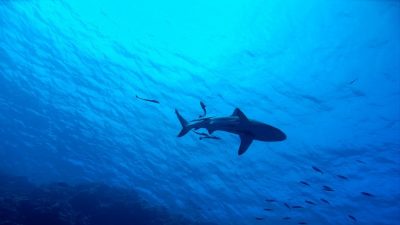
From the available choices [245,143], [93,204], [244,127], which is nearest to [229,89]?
[245,143]

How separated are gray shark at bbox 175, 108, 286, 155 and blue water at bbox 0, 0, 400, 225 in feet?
22.6

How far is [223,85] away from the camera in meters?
17.4

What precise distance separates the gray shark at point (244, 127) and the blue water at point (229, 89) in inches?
271

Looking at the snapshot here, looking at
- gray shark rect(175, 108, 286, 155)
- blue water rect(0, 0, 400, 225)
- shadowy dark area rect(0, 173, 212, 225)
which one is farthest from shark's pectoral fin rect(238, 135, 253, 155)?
shadowy dark area rect(0, 173, 212, 225)

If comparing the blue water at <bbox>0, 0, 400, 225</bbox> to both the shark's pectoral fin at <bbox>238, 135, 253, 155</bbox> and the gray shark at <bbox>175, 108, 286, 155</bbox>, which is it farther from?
the shark's pectoral fin at <bbox>238, 135, 253, 155</bbox>

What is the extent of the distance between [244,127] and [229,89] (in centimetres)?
972

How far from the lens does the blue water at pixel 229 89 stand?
13.3 metres

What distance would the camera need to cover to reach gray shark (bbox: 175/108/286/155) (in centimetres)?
750

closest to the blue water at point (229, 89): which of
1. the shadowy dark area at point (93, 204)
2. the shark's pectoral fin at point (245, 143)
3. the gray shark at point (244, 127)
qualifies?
the shadowy dark area at point (93, 204)

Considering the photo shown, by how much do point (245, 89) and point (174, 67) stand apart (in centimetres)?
436

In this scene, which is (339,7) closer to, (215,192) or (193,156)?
(193,156)

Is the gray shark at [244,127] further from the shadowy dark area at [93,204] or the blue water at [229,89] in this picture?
the shadowy dark area at [93,204]

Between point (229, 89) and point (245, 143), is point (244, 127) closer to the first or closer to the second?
point (245, 143)

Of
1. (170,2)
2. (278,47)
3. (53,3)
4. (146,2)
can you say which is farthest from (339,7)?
(53,3)
